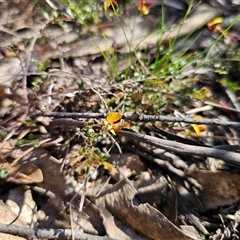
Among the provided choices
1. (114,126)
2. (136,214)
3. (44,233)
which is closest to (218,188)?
(136,214)

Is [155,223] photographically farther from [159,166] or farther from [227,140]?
[227,140]

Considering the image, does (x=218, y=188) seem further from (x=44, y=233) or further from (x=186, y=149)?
(x=44, y=233)

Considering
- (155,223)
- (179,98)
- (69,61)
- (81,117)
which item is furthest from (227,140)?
(69,61)

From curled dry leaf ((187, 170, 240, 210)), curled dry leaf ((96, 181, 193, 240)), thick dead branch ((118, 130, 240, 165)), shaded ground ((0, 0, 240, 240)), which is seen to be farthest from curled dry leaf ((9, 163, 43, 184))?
curled dry leaf ((187, 170, 240, 210))

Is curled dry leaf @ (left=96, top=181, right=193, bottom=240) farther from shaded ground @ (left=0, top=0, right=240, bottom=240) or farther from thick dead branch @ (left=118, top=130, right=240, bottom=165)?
thick dead branch @ (left=118, top=130, right=240, bottom=165)

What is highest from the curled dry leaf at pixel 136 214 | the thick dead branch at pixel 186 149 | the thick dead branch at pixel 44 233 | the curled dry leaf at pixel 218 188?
the thick dead branch at pixel 186 149

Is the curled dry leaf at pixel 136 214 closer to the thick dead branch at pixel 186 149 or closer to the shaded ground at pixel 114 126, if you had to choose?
the shaded ground at pixel 114 126

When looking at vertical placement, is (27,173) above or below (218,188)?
below

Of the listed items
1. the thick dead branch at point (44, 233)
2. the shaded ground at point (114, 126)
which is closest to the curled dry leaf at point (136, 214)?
the shaded ground at point (114, 126)
